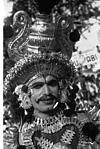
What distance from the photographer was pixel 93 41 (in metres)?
1.53

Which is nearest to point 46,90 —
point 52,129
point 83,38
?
point 52,129

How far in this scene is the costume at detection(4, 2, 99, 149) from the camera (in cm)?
145

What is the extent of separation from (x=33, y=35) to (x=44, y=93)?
283 millimetres

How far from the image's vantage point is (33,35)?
4.86 ft

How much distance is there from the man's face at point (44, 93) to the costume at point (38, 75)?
2 cm

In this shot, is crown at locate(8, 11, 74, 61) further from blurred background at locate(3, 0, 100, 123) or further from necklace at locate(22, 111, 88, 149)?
necklace at locate(22, 111, 88, 149)

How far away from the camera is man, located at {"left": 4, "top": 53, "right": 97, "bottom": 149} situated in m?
1.45

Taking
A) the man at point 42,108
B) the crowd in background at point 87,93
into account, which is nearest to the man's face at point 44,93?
the man at point 42,108

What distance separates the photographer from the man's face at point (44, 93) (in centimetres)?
145

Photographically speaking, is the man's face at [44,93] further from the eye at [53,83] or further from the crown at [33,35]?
the crown at [33,35]

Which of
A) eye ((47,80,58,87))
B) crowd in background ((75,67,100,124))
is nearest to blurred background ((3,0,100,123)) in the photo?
crowd in background ((75,67,100,124))

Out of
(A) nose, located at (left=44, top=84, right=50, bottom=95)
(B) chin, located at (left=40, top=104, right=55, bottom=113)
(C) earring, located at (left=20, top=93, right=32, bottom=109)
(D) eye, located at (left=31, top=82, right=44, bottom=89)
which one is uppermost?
(D) eye, located at (left=31, top=82, right=44, bottom=89)

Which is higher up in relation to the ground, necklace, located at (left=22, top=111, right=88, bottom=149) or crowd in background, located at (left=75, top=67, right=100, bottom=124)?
crowd in background, located at (left=75, top=67, right=100, bottom=124)

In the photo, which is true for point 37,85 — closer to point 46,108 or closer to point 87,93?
point 46,108
